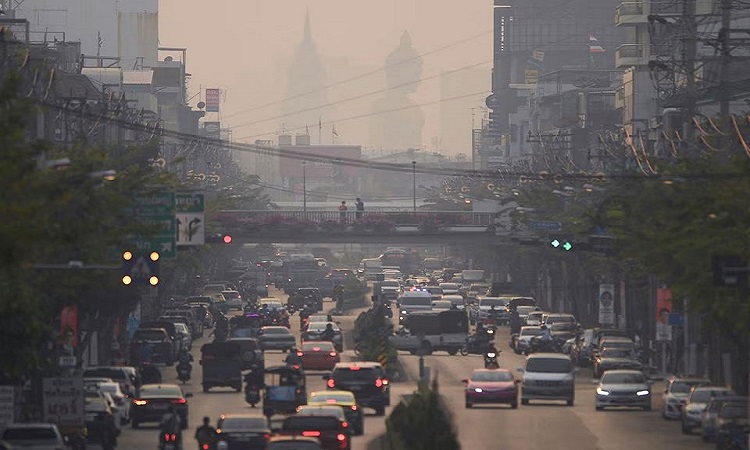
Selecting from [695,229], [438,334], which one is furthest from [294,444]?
[438,334]

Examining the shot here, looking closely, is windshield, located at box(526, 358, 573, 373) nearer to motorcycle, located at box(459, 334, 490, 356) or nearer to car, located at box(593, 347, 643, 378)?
car, located at box(593, 347, 643, 378)

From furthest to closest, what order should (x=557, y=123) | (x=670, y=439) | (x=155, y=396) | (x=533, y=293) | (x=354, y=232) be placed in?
(x=557, y=123)
(x=533, y=293)
(x=354, y=232)
(x=155, y=396)
(x=670, y=439)

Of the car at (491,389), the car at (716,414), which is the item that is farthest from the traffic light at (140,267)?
the car at (716,414)

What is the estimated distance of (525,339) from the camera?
100062mm

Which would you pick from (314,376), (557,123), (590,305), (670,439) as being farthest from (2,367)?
(557,123)

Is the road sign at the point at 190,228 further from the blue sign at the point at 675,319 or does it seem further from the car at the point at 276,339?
the car at the point at 276,339

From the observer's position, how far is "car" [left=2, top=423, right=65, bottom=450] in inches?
1825

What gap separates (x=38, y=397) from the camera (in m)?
60.2

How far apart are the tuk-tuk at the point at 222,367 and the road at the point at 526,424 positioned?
1.51 ft

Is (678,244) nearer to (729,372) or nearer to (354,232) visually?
(729,372)

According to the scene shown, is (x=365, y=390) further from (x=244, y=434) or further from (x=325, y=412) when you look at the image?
(x=244, y=434)

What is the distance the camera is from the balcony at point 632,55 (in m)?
161

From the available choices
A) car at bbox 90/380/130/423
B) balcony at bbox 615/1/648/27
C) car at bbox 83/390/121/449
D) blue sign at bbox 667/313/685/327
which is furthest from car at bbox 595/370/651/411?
balcony at bbox 615/1/648/27

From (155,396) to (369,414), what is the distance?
24.1 feet
